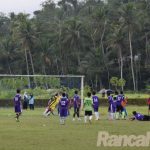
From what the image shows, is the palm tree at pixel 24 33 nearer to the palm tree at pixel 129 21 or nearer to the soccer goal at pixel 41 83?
the palm tree at pixel 129 21

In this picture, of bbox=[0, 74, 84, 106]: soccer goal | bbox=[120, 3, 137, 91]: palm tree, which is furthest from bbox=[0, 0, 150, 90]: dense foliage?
bbox=[0, 74, 84, 106]: soccer goal

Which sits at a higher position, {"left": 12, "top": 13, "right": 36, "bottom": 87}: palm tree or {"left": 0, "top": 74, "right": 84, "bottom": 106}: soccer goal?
{"left": 12, "top": 13, "right": 36, "bottom": 87}: palm tree

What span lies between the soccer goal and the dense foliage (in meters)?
50.4

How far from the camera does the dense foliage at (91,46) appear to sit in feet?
356

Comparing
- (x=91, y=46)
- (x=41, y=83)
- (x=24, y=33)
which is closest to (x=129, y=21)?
(x=91, y=46)

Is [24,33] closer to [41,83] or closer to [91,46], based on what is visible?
[91,46]

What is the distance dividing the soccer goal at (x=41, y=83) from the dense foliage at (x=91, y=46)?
50.4 metres

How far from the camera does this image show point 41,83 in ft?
184

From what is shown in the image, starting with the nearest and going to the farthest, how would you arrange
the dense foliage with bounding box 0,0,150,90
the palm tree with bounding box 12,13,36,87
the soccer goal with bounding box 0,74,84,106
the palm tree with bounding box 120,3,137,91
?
the soccer goal with bounding box 0,74,84,106, the palm tree with bounding box 120,3,137,91, the dense foliage with bounding box 0,0,150,90, the palm tree with bounding box 12,13,36,87

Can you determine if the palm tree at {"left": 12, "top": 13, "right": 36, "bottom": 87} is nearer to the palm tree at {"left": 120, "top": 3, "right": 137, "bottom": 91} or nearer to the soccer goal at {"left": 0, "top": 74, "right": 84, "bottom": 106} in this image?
the palm tree at {"left": 120, "top": 3, "right": 137, "bottom": 91}

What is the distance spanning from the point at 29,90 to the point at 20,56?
2546 inches

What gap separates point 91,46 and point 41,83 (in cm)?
6093

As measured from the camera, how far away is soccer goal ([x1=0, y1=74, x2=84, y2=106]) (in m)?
54.8

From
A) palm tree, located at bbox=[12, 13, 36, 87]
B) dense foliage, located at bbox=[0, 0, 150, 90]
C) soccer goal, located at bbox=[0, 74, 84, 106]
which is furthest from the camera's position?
palm tree, located at bbox=[12, 13, 36, 87]
